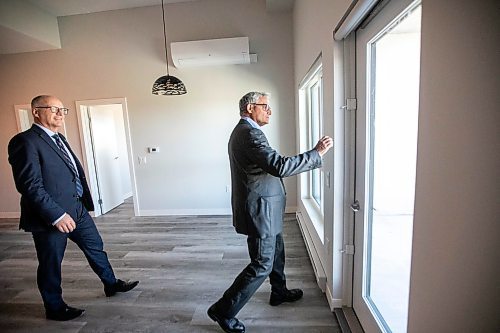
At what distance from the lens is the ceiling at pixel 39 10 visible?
3551 millimetres

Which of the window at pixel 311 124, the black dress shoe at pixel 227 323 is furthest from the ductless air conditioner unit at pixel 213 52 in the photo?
the black dress shoe at pixel 227 323

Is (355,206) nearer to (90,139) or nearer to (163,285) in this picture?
(163,285)

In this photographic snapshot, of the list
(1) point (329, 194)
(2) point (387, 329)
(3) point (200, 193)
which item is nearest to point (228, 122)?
(3) point (200, 193)

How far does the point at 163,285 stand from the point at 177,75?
3146 mm

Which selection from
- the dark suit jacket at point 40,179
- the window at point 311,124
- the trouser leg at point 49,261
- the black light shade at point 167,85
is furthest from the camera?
the window at point 311,124

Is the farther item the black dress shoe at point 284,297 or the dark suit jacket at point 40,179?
the black dress shoe at point 284,297

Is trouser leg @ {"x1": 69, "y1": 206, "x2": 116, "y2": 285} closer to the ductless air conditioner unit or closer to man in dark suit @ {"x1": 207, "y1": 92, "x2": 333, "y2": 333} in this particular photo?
man in dark suit @ {"x1": 207, "y1": 92, "x2": 333, "y2": 333}

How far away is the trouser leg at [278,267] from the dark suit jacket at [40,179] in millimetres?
1537

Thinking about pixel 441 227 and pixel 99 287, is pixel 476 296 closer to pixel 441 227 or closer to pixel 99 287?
pixel 441 227

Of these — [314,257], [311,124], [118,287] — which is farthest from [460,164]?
[311,124]

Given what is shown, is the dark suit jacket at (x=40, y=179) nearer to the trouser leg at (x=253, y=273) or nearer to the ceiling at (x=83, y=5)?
the trouser leg at (x=253, y=273)

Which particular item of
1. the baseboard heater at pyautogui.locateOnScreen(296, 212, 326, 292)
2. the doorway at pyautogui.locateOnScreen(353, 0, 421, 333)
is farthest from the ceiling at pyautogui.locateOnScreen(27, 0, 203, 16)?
the baseboard heater at pyautogui.locateOnScreen(296, 212, 326, 292)

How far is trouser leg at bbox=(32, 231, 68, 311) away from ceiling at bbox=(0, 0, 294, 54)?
3214 mm

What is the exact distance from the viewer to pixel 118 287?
2381mm
